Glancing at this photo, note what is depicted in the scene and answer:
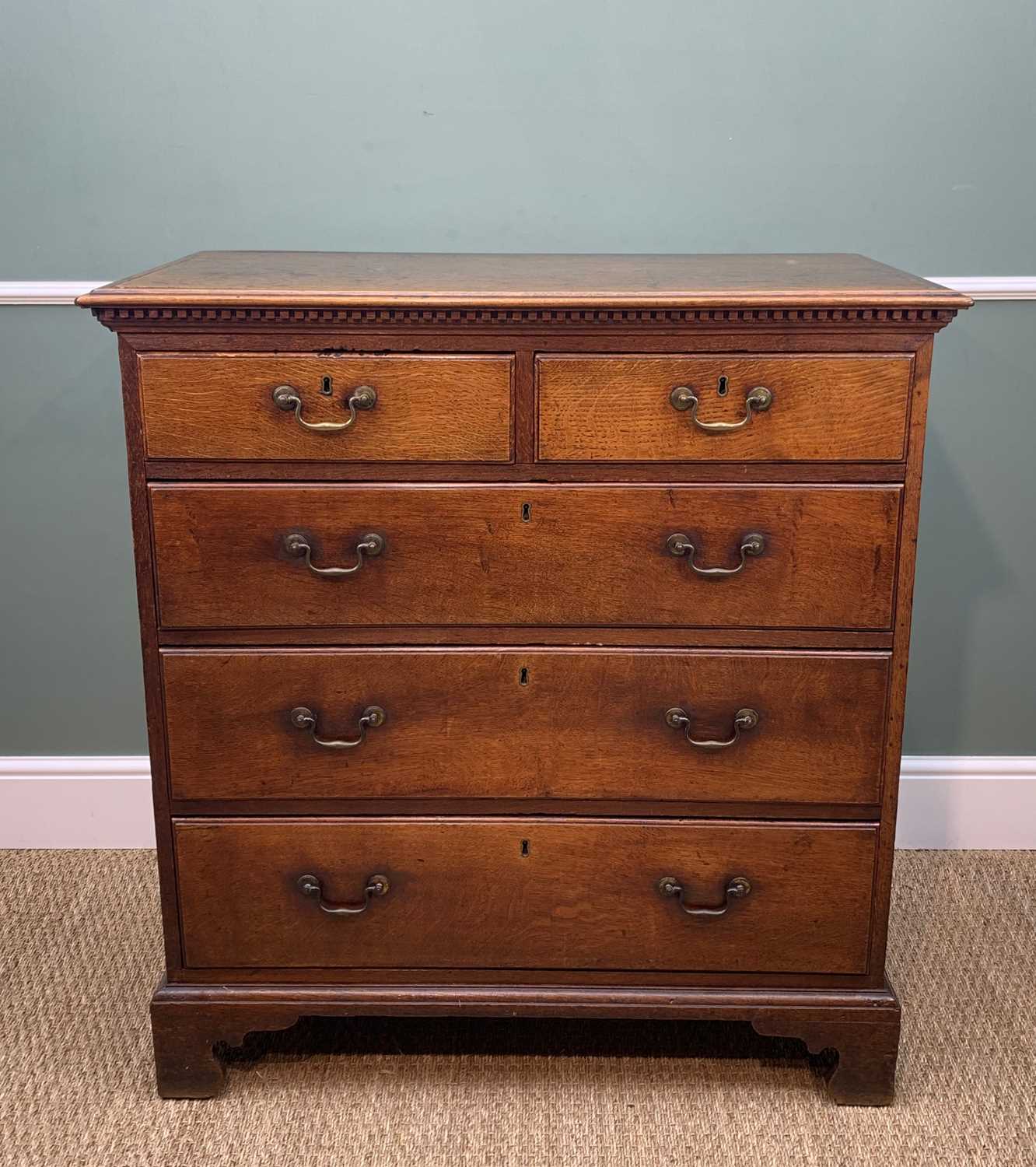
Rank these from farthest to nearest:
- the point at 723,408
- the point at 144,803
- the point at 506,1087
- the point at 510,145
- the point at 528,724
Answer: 1. the point at 144,803
2. the point at 510,145
3. the point at 506,1087
4. the point at 528,724
5. the point at 723,408

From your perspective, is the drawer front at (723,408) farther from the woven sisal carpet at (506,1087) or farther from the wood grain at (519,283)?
the woven sisal carpet at (506,1087)

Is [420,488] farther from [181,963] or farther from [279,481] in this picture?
[181,963]

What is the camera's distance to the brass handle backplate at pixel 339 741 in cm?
165

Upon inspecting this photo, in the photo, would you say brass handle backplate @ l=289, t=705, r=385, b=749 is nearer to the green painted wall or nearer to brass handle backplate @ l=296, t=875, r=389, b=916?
brass handle backplate @ l=296, t=875, r=389, b=916

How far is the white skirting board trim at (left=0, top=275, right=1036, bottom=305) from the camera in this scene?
2152 mm

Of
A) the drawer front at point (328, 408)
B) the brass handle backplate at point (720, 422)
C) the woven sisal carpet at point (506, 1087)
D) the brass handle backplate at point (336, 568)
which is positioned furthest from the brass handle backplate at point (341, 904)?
the brass handle backplate at point (720, 422)

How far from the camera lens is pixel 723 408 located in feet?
5.07

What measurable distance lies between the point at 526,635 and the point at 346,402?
1.19ft

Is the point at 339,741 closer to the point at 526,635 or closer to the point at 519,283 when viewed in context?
the point at 526,635

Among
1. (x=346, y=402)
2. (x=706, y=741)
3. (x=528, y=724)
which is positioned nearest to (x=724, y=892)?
(x=706, y=741)

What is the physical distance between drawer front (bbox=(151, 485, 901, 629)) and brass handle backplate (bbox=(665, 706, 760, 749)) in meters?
0.12

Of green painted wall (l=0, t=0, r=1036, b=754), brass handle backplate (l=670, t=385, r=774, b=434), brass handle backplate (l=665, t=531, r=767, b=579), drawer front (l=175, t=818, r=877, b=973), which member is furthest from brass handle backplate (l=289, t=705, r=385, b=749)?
green painted wall (l=0, t=0, r=1036, b=754)

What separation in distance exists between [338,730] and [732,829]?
0.53 meters

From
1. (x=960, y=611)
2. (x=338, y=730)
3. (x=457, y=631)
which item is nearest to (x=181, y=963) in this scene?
(x=338, y=730)
